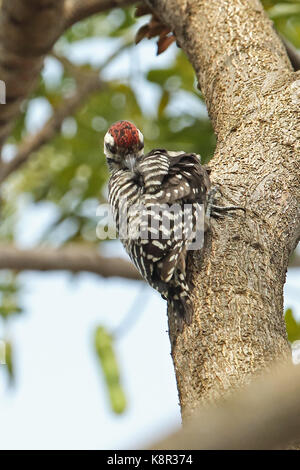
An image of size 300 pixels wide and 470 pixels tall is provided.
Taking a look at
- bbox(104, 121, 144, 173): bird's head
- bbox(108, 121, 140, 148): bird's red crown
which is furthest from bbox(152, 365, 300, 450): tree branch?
bbox(108, 121, 140, 148): bird's red crown

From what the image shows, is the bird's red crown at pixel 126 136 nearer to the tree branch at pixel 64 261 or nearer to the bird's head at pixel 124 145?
the bird's head at pixel 124 145

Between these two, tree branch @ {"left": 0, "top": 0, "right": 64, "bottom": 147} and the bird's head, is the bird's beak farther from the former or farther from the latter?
tree branch @ {"left": 0, "top": 0, "right": 64, "bottom": 147}

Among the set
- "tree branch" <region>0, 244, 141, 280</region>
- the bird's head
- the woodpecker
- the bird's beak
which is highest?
the bird's head

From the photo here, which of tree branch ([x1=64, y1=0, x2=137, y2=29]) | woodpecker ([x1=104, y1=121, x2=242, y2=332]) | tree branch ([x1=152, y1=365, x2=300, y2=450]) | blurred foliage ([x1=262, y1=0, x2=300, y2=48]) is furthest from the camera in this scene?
blurred foliage ([x1=262, y1=0, x2=300, y2=48])

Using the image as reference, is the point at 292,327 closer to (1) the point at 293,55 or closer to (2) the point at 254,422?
(1) the point at 293,55

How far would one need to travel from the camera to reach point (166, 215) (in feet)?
8.38

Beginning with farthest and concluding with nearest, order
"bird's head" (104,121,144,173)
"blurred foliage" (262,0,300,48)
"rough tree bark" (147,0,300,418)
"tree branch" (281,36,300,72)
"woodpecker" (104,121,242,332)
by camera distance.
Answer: "blurred foliage" (262,0,300,48), "bird's head" (104,121,144,173), "tree branch" (281,36,300,72), "woodpecker" (104,121,242,332), "rough tree bark" (147,0,300,418)

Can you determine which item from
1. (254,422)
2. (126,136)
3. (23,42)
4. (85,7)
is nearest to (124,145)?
(126,136)

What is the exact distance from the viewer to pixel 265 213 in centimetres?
213

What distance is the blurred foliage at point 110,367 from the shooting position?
4.12 m

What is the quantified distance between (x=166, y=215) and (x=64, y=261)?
7.83ft

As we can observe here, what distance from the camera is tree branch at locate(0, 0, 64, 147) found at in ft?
9.93

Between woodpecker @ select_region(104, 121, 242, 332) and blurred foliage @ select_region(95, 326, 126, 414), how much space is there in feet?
5.39
